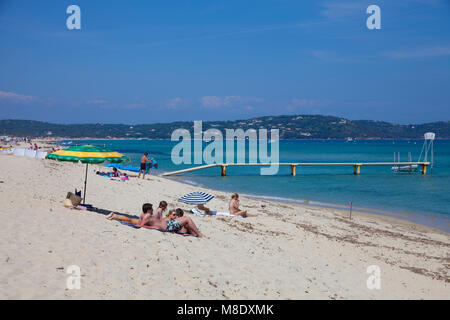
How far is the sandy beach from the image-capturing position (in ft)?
20.5

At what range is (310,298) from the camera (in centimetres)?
695

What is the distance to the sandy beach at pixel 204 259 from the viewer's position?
6.25 metres

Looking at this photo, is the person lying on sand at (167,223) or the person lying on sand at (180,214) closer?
the person lying on sand at (167,223)

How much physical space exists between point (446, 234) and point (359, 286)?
34.9 ft

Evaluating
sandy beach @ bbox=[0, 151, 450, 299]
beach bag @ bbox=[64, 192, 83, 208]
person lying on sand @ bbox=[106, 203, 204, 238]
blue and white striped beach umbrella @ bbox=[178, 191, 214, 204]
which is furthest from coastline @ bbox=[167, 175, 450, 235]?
beach bag @ bbox=[64, 192, 83, 208]

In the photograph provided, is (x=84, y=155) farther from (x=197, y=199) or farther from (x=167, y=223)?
(x=197, y=199)

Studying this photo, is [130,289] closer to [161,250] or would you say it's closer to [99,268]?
[99,268]

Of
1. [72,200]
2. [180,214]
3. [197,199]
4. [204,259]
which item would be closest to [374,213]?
[197,199]

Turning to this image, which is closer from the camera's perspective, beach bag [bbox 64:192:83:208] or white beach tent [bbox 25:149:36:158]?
beach bag [bbox 64:192:83:208]

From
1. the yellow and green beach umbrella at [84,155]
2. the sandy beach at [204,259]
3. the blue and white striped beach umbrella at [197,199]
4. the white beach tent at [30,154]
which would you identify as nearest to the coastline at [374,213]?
the sandy beach at [204,259]

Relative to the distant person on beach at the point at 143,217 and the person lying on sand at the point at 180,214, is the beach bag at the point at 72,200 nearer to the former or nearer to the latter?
the distant person on beach at the point at 143,217

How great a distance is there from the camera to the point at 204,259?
8.27 metres

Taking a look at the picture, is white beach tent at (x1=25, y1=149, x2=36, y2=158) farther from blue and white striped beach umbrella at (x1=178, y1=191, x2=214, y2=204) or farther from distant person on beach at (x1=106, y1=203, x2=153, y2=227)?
distant person on beach at (x1=106, y1=203, x2=153, y2=227)
